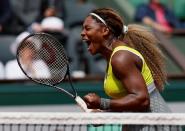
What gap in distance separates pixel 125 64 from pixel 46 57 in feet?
2.62

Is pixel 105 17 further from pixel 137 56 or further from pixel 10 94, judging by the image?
pixel 10 94

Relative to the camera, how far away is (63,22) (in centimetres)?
870

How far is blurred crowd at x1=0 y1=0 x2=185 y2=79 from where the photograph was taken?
825cm

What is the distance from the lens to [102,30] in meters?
4.50

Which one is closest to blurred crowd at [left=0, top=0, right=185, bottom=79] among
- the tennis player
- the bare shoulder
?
the tennis player

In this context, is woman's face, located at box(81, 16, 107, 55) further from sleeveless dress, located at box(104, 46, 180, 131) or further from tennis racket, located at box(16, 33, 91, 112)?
tennis racket, located at box(16, 33, 91, 112)

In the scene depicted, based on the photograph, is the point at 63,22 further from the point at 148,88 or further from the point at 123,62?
the point at 123,62

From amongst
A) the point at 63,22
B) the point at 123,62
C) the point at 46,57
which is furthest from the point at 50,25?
the point at 123,62

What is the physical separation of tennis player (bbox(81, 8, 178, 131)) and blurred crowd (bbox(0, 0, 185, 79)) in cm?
346

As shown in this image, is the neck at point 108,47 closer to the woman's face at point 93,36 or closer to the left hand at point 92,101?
the woman's face at point 93,36

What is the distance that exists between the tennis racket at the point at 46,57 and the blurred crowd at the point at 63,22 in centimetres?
306

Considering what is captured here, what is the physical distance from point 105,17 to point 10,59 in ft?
12.5

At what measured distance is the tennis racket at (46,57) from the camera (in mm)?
4770

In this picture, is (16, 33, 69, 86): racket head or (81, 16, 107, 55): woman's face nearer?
(81, 16, 107, 55): woman's face
